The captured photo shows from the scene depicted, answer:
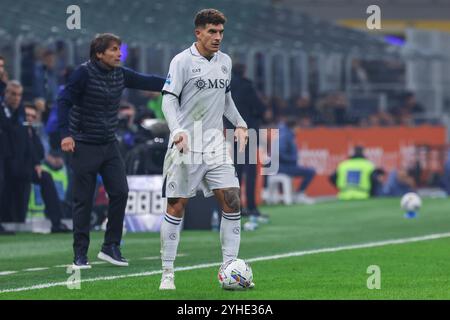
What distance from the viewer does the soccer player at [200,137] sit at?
11.3 m

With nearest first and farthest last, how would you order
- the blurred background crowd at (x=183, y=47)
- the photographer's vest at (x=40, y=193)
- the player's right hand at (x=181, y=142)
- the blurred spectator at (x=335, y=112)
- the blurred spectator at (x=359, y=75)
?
the player's right hand at (x=181, y=142)
the blurred background crowd at (x=183, y=47)
the photographer's vest at (x=40, y=193)
the blurred spectator at (x=335, y=112)
the blurred spectator at (x=359, y=75)

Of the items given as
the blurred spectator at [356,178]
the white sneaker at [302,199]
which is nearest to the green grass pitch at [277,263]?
the white sneaker at [302,199]

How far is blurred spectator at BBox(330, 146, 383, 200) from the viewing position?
29.3 meters

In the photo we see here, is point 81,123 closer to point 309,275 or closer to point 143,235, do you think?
point 309,275

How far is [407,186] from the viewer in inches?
1211

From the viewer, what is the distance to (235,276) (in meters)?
11.2

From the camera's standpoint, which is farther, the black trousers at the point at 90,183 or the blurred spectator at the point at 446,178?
the blurred spectator at the point at 446,178

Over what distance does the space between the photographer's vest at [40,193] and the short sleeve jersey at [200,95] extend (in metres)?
8.68

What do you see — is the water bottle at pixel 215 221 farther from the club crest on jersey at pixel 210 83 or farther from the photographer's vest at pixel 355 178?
the photographer's vest at pixel 355 178

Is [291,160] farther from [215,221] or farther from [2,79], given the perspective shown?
[2,79]

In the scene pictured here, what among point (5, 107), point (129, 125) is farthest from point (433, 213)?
point (5, 107)

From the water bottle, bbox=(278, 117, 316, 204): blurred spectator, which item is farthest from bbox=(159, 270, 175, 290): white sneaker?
bbox=(278, 117, 316, 204): blurred spectator

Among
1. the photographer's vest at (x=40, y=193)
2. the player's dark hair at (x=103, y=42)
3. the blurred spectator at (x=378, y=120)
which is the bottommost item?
the photographer's vest at (x=40, y=193)

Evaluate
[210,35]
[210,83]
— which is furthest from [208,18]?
[210,83]
